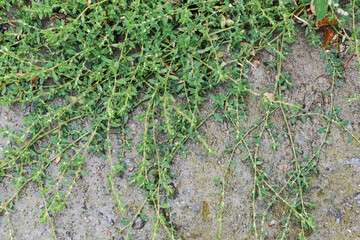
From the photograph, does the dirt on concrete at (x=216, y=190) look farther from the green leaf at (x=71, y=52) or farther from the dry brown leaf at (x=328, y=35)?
the green leaf at (x=71, y=52)

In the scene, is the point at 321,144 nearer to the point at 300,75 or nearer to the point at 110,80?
the point at 300,75

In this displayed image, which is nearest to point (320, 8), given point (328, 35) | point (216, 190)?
point (328, 35)

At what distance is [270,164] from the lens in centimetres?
284

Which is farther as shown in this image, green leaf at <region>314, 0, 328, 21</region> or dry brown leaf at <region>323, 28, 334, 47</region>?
dry brown leaf at <region>323, 28, 334, 47</region>

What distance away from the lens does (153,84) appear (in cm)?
281

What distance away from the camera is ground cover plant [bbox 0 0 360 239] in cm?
263

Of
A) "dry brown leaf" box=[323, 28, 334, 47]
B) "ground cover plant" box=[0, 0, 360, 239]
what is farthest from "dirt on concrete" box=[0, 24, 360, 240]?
"dry brown leaf" box=[323, 28, 334, 47]

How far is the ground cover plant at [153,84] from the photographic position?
2.63m

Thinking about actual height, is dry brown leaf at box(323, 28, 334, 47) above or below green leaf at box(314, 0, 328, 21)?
below

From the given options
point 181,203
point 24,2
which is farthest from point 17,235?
point 24,2

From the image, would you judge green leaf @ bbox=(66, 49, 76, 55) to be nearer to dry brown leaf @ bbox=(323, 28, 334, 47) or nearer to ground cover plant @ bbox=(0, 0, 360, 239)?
ground cover plant @ bbox=(0, 0, 360, 239)

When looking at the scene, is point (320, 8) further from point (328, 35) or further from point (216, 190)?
point (216, 190)

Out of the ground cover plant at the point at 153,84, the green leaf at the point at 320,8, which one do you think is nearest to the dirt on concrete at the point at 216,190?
the ground cover plant at the point at 153,84

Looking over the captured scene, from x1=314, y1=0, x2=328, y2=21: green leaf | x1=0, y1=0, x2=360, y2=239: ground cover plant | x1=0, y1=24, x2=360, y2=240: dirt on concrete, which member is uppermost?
x1=314, y1=0, x2=328, y2=21: green leaf
